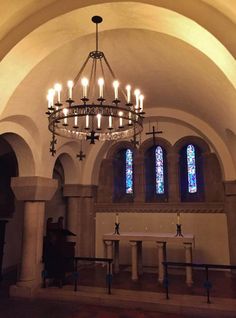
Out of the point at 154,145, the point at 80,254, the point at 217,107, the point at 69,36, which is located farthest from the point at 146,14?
the point at 80,254

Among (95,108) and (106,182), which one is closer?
(95,108)

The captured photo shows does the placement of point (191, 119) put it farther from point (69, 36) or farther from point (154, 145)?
point (69, 36)

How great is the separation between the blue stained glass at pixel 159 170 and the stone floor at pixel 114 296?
9.78ft

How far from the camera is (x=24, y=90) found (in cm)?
589

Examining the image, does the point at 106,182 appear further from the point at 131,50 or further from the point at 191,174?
the point at 131,50

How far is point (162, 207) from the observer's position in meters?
10.0

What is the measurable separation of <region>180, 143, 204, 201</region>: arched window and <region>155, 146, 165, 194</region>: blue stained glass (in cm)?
69

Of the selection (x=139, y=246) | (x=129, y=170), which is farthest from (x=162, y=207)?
(x=129, y=170)

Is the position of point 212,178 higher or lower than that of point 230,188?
higher

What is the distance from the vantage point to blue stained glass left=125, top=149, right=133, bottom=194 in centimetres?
1088

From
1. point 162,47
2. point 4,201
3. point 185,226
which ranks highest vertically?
point 162,47

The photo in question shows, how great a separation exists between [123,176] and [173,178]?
2.06 meters

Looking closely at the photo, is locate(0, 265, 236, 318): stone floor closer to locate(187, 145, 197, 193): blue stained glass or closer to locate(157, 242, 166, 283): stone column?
locate(157, 242, 166, 283): stone column

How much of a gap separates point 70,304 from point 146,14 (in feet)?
19.9
